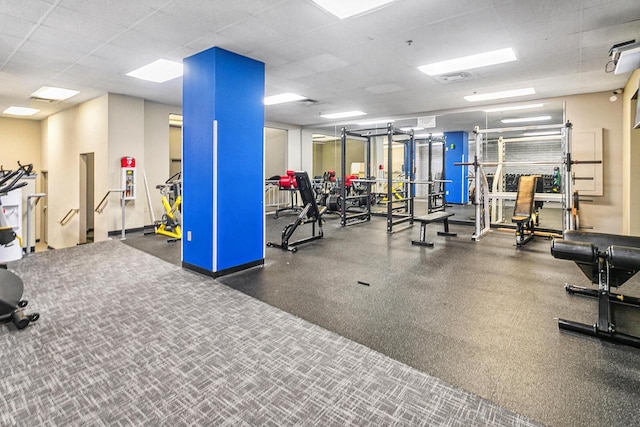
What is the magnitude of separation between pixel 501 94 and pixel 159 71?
20.7 feet

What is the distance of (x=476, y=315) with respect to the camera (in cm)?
294

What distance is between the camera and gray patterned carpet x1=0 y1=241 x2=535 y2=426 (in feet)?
5.60

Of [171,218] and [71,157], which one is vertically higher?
[71,157]

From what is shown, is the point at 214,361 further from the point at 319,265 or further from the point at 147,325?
the point at 319,265

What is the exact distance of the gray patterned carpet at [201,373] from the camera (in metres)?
1.71

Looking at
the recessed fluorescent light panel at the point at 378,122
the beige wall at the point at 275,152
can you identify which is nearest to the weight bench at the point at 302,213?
the recessed fluorescent light panel at the point at 378,122

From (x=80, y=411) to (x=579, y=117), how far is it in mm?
8739

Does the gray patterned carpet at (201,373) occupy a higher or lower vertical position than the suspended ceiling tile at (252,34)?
lower

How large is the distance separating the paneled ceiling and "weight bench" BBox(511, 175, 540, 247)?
177 centimetres

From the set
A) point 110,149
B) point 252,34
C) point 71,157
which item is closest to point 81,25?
point 252,34

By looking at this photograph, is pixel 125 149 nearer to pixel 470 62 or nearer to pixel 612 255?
pixel 470 62

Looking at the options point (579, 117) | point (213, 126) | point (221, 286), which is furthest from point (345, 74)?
point (579, 117)

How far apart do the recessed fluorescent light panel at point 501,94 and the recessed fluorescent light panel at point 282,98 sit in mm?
3537

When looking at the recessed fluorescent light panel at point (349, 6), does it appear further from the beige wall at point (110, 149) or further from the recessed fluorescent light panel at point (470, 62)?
the beige wall at point (110, 149)
